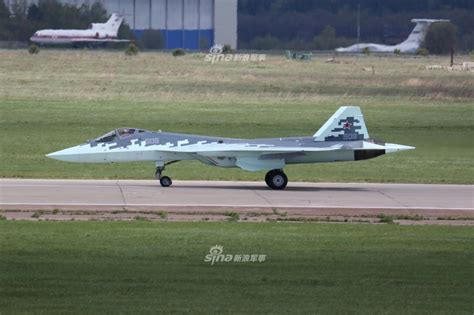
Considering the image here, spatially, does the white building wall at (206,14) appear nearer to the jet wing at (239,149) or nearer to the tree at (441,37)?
the tree at (441,37)

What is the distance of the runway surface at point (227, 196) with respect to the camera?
2302 cm

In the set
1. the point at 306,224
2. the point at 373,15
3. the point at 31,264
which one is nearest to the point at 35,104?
the point at 306,224

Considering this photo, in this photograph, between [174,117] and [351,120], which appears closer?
[351,120]

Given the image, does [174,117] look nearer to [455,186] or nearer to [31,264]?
[455,186]

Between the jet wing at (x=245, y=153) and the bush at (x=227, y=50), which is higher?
the bush at (x=227, y=50)

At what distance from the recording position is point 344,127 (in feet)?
87.2

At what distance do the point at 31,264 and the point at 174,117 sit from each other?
30211mm

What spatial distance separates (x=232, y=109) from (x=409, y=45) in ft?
213

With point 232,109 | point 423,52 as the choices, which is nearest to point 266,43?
point 423,52

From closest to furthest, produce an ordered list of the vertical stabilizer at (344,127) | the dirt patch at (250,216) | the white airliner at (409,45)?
the dirt patch at (250,216)
the vertical stabilizer at (344,127)
the white airliner at (409,45)

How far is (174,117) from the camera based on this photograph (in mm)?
46094

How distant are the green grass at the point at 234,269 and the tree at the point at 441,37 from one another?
77619 millimetres
